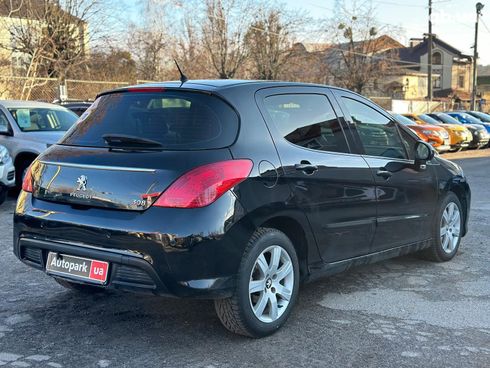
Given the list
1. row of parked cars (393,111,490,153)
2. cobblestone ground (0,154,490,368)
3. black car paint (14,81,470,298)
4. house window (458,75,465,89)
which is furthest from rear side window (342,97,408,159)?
house window (458,75,465,89)

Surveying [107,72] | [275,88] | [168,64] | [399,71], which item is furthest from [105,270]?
[399,71]

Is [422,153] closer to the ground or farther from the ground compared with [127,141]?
closer to the ground

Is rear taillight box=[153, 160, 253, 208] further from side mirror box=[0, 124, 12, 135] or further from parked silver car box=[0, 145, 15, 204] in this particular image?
side mirror box=[0, 124, 12, 135]

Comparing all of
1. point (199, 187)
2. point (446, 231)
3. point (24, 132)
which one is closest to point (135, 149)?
point (199, 187)

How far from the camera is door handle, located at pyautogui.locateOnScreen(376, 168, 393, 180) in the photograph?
15.3 ft

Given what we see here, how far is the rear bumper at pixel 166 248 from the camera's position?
3.30m

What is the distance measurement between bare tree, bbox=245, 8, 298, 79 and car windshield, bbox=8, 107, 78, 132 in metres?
23.9

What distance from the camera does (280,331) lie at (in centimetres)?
388

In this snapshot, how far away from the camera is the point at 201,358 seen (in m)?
3.42

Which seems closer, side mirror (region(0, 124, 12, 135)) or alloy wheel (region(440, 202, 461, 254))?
alloy wheel (region(440, 202, 461, 254))

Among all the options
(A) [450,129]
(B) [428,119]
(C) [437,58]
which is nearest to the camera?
(A) [450,129]

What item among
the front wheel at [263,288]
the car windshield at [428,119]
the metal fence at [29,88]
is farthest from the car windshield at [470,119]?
the front wheel at [263,288]

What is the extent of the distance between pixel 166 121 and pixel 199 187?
62 centimetres

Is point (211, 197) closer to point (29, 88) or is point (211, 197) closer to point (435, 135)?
point (435, 135)
